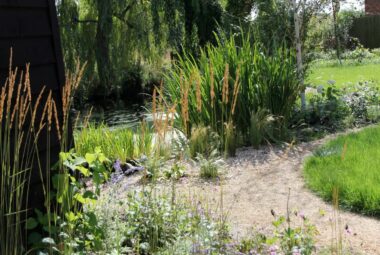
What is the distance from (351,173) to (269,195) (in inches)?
30.1

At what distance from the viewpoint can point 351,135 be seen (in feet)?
20.3

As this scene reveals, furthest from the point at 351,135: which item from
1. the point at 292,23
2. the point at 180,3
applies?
the point at 180,3

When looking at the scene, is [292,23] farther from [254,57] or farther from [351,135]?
[351,135]

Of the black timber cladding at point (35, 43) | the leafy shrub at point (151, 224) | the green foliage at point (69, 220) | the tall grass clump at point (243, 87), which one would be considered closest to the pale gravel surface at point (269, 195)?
the leafy shrub at point (151, 224)

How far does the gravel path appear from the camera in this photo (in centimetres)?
347

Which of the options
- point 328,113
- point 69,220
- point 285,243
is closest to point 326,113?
point 328,113

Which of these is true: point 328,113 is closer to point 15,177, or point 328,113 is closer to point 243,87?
point 243,87

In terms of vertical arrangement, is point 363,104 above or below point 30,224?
below

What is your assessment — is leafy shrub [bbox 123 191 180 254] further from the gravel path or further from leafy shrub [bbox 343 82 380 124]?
leafy shrub [bbox 343 82 380 124]

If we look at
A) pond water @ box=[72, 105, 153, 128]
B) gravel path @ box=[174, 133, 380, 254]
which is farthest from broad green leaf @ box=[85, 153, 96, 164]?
pond water @ box=[72, 105, 153, 128]

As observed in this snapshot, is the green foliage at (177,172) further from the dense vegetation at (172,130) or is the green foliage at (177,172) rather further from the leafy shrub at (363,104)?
the leafy shrub at (363,104)

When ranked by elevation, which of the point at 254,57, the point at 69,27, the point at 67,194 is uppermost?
the point at 69,27

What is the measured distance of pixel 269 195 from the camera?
14.7ft

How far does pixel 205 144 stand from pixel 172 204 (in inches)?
104
